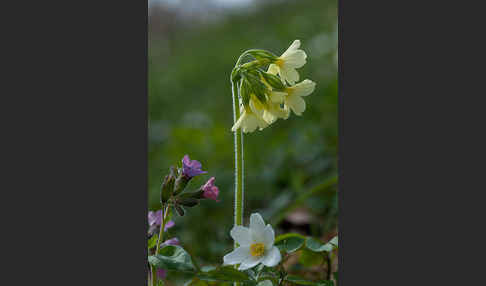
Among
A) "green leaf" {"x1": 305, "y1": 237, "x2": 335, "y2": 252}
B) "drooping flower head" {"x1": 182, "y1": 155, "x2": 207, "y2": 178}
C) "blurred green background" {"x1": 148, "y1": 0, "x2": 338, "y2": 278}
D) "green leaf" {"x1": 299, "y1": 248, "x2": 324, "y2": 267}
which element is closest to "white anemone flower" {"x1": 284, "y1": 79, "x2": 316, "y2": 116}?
"drooping flower head" {"x1": 182, "y1": 155, "x2": 207, "y2": 178}

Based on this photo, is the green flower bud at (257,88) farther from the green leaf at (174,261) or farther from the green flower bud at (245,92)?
the green leaf at (174,261)

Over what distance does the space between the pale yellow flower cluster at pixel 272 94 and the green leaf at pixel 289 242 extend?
0.40 meters

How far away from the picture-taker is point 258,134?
161 inches

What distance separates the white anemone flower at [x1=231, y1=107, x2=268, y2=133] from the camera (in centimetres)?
139

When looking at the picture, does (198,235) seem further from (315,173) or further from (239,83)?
(239,83)

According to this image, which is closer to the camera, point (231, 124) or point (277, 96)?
point (277, 96)

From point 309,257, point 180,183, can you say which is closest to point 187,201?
point 180,183

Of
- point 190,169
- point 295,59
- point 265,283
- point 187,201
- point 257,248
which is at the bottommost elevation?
point 265,283

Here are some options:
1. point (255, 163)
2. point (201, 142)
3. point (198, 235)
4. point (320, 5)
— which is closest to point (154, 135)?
point (201, 142)

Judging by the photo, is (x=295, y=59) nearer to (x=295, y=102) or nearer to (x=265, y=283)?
(x=295, y=102)

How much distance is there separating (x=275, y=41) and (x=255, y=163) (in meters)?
2.84

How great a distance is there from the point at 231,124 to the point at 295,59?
317 centimetres

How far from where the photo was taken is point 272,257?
→ 1.32 meters

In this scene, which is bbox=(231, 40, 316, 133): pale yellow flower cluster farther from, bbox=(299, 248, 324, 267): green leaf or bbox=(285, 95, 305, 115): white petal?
bbox=(299, 248, 324, 267): green leaf
